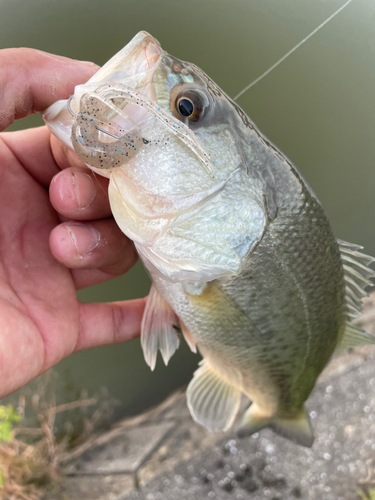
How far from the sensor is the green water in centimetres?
279

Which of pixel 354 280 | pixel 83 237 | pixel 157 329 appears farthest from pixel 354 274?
pixel 83 237

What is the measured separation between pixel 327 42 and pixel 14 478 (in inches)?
182

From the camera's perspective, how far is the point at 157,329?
1369mm

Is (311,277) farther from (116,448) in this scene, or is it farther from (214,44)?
(214,44)

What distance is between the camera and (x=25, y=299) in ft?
3.85

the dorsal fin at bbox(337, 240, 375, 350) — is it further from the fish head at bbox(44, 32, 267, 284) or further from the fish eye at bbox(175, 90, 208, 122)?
Result: the fish eye at bbox(175, 90, 208, 122)

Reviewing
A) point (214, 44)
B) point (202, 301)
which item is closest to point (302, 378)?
point (202, 301)

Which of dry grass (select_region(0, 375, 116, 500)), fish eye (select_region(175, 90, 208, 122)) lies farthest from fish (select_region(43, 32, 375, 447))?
dry grass (select_region(0, 375, 116, 500))

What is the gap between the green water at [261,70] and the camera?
279 centimetres

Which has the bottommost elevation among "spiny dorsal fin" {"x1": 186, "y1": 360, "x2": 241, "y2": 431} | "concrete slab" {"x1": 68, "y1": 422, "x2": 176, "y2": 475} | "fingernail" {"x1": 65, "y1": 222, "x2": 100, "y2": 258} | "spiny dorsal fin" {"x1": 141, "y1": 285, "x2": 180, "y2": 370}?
"concrete slab" {"x1": 68, "y1": 422, "x2": 176, "y2": 475}

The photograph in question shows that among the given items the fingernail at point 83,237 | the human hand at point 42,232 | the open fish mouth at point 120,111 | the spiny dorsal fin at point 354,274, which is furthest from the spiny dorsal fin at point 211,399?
the open fish mouth at point 120,111

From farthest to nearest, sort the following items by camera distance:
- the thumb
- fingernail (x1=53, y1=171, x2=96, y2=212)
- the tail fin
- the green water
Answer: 1. the green water
2. the tail fin
3. fingernail (x1=53, y1=171, x2=96, y2=212)
4. the thumb

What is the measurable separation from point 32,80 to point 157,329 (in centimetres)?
100

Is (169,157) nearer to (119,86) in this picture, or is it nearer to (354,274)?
(119,86)
